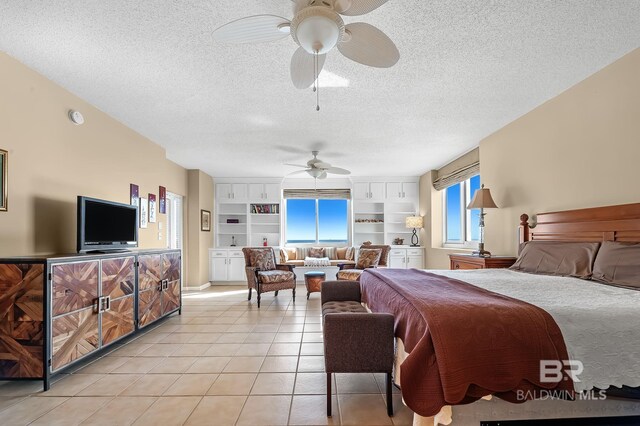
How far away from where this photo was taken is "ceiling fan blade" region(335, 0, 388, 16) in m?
1.69

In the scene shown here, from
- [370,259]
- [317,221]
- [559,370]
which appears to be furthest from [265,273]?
[559,370]

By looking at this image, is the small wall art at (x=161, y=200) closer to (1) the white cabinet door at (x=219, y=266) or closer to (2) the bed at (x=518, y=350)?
(1) the white cabinet door at (x=219, y=266)

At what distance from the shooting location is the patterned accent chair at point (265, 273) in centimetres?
568

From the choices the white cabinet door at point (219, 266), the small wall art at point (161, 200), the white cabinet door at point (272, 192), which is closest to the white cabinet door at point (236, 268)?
the white cabinet door at point (219, 266)

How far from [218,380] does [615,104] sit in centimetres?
399

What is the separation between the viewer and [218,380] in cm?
264

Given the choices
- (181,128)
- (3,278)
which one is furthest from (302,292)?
(3,278)

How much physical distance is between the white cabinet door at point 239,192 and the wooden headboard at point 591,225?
5990 millimetres

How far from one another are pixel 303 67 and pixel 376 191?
19.9ft

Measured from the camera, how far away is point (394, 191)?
812 cm

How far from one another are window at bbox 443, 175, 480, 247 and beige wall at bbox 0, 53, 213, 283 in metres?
5.36

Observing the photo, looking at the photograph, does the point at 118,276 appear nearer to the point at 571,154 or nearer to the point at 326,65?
the point at 326,65

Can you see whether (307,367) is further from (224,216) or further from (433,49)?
(224,216)

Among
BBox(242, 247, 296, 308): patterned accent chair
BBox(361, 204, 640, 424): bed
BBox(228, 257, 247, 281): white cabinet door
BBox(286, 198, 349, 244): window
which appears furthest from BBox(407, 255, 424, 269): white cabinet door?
BBox(361, 204, 640, 424): bed
